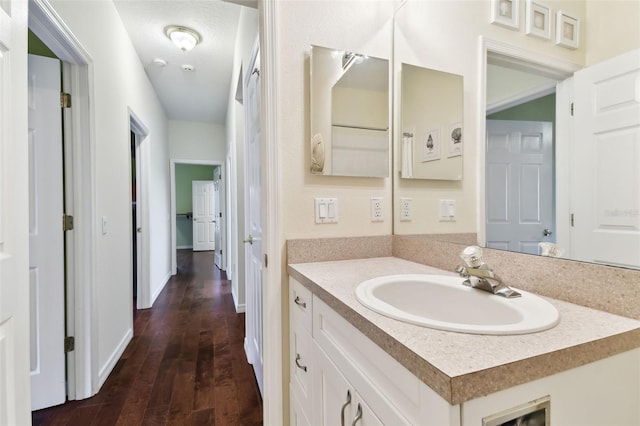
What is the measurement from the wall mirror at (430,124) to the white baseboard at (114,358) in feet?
7.29

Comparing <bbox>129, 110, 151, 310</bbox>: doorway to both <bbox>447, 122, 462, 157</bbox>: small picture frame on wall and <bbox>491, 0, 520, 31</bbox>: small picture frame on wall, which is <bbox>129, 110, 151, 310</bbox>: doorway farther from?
<bbox>491, 0, 520, 31</bbox>: small picture frame on wall

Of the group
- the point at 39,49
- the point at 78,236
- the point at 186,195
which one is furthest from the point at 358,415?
the point at 186,195

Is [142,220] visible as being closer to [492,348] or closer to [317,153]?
[317,153]

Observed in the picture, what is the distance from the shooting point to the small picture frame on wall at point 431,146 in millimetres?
1320

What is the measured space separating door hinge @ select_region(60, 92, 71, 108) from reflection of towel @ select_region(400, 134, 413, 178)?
6.44 ft

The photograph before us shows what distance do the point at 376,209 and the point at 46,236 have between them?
1829 millimetres

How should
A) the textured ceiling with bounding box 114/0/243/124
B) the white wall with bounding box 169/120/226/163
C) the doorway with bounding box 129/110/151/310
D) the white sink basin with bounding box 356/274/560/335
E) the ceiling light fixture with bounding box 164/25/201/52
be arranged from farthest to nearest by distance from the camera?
the white wall with bounding box 169/120/226/163 < the doorway with bounding box 129/110/151/310 < the ceiling light fixture with bounding box 164/25/201/52 < the textured ceiling with bounding box 114/0/243/124 < the white sink basin with bounding box 356/274/560/335

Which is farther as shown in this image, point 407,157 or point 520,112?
point 407,157

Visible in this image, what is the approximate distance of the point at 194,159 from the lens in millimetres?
5227

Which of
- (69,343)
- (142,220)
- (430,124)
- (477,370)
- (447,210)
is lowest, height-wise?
(69,343)

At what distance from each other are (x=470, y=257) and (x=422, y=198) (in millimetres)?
544

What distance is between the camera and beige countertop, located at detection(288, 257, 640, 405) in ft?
1.41

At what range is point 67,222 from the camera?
68.1 inches

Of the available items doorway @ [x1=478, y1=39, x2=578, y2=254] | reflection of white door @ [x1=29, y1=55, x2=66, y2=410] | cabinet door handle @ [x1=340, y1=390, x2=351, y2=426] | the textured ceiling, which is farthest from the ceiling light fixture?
cabinet door handle @ [x1=340, y1=390, x2=351, y2=426]
